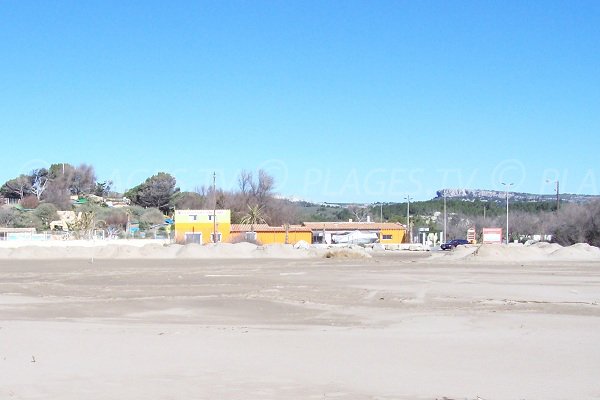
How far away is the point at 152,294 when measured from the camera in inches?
1030

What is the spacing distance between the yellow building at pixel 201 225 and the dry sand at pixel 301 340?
52.5 meters

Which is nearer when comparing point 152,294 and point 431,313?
point 431,313

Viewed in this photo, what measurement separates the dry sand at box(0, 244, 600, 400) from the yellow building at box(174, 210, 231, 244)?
172 feet

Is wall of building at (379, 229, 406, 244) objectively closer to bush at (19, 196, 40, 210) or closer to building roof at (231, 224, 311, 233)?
building roof at (231, 224, 311, 233)

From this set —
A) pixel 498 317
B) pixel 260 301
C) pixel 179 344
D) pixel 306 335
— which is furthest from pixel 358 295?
pixel 179 344

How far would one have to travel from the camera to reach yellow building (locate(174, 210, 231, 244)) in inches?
3297

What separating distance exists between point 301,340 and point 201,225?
7106 cm

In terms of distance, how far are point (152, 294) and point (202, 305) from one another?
176 inches

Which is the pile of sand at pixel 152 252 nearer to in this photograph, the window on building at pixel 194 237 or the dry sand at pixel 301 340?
the window on building at pixel 194 237

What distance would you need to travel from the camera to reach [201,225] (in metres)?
84.6

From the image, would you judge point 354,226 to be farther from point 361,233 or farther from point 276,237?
point 276,237

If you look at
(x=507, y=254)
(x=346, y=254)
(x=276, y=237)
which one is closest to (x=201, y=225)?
(x=276, y=237)

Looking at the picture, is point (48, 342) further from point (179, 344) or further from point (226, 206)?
point (226, 206)

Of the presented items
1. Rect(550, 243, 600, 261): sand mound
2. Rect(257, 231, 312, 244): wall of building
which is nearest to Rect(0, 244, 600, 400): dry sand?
Rect(550, 243, 600, 261): sand mound
